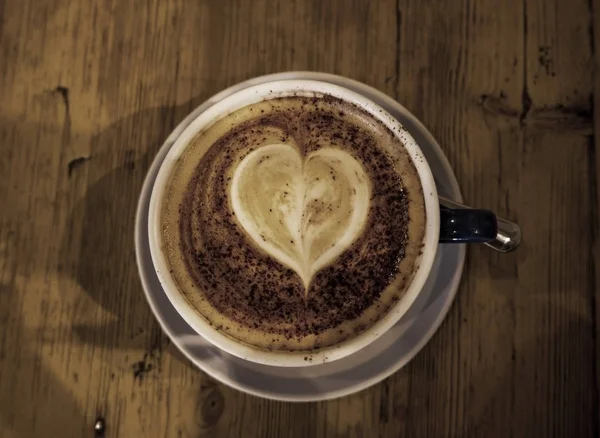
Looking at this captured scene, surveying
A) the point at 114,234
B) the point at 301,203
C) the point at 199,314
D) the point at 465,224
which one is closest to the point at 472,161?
the point at 465,224

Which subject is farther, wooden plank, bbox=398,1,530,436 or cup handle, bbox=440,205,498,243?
wooden plank, bbox=398,1,530,436

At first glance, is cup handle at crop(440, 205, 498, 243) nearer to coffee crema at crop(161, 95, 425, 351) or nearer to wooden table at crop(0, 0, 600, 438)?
coffee crema at crop(161, 95, 425, 351)

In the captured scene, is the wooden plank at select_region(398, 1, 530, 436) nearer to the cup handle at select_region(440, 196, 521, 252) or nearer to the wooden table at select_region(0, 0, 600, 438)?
the wooden table at select_region(0, 0, 600, 438)

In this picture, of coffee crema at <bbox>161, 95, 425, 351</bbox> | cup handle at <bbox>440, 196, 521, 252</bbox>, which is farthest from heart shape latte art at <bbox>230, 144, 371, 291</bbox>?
cup handle at <bbox>440, 196, 521, 252</bbox>

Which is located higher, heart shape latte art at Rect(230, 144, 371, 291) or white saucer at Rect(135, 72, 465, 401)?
heart shape latte art at Rect(230, 144, 371, 291)

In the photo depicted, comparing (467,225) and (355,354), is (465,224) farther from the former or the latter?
(355,354)

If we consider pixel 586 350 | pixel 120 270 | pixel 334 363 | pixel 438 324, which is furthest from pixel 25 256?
pixel 586 350
